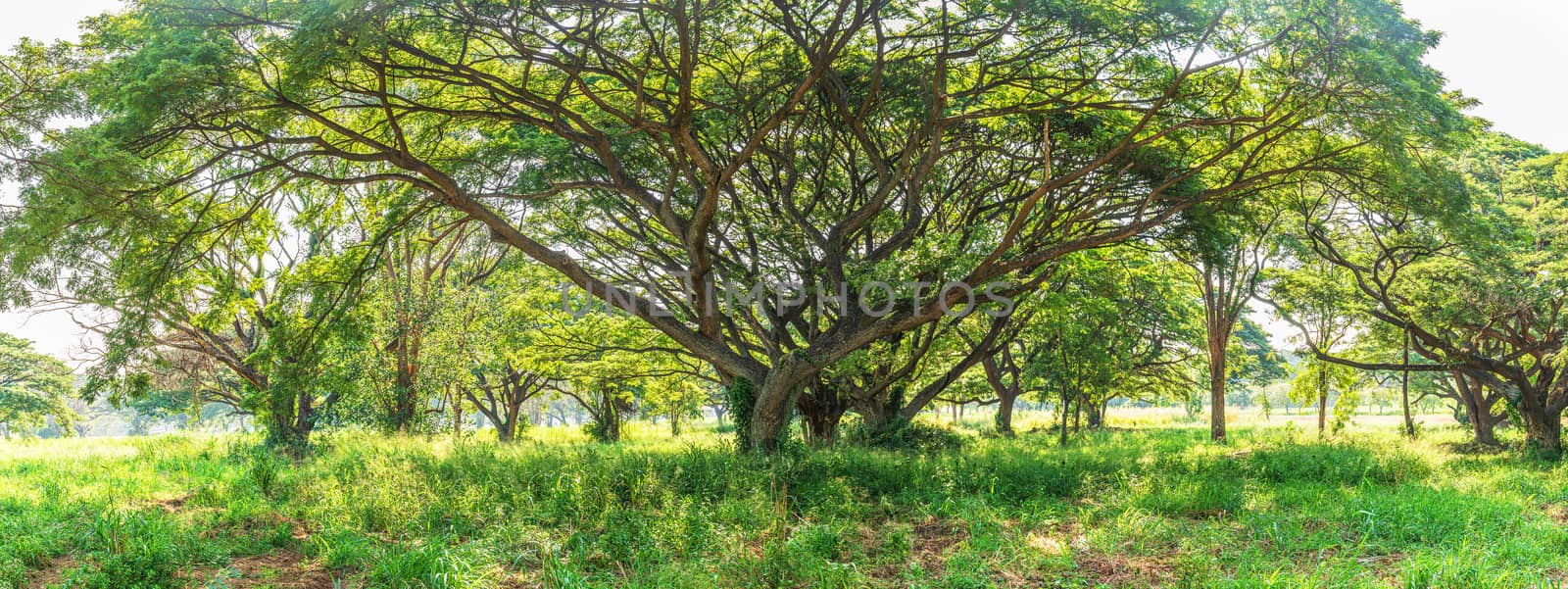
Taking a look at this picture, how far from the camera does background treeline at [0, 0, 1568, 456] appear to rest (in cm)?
805

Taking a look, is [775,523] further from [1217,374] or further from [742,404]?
[1217,374]

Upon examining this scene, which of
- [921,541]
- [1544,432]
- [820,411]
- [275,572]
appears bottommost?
[275,572]

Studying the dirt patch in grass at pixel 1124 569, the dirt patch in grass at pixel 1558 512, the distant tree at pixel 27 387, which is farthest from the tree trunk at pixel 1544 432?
the distant tree at pixel 27 387

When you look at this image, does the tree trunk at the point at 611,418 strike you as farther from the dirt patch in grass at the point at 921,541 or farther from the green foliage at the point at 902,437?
the dirt patch in grass at the point at 921,541

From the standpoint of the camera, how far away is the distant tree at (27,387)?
3350 centimetres

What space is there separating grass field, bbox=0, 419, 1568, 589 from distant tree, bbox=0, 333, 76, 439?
3058cm

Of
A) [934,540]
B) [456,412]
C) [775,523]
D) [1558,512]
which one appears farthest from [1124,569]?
[456,412]

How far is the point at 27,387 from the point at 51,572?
40.5 m

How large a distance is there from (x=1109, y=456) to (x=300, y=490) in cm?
1194

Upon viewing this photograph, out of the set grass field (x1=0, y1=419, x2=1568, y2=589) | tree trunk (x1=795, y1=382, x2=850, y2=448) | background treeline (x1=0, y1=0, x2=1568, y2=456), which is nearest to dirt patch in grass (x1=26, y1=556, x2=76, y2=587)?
grass field (x1=0, y1=419, x2=1568, y2=589)

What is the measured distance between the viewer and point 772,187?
1471cm

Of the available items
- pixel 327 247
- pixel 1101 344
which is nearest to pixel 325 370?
pixel 327 247

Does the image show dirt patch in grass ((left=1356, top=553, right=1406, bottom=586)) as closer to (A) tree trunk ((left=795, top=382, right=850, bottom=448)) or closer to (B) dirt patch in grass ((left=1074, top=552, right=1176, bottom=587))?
(B) dirt patch in grass ((left=1074, top=552, right=1176, bottom=587))

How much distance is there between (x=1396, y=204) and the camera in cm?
1176
